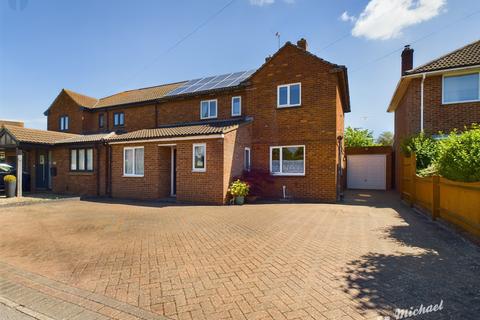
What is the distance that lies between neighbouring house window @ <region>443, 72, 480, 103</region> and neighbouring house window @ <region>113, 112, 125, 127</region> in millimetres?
20389

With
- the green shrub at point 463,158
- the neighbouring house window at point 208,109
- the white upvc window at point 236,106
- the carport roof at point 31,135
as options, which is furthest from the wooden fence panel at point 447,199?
the carport roof at point 31,135

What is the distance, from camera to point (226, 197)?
40.0ft

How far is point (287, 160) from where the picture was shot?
1371 centimetres

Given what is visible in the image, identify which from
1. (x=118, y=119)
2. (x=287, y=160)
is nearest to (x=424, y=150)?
(x=287, y=160)

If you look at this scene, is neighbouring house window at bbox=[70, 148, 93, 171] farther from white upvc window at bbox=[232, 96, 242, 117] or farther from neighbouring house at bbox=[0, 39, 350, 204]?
white upvc window at bbox=[232, 96, 242, 117]

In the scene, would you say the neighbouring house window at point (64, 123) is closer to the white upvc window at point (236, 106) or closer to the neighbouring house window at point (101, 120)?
the neighbouring house window at point (101, 120)

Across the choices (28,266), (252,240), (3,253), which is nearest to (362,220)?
(252,240)

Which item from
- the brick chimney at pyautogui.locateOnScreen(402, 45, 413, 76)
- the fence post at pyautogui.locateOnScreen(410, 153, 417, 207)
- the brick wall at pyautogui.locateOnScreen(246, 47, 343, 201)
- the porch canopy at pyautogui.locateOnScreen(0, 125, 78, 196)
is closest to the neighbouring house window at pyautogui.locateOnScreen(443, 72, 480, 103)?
the fence post at pyautogui.locateOnScreen(410, 153, 417, 207)

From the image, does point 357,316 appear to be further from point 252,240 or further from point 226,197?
point 226,197

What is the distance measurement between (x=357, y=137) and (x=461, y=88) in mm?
17710

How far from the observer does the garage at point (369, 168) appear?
20.9 meters

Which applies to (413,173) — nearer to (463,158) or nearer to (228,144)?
(463,158)

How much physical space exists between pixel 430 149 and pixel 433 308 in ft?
33.5

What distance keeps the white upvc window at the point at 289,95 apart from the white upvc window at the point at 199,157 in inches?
187
